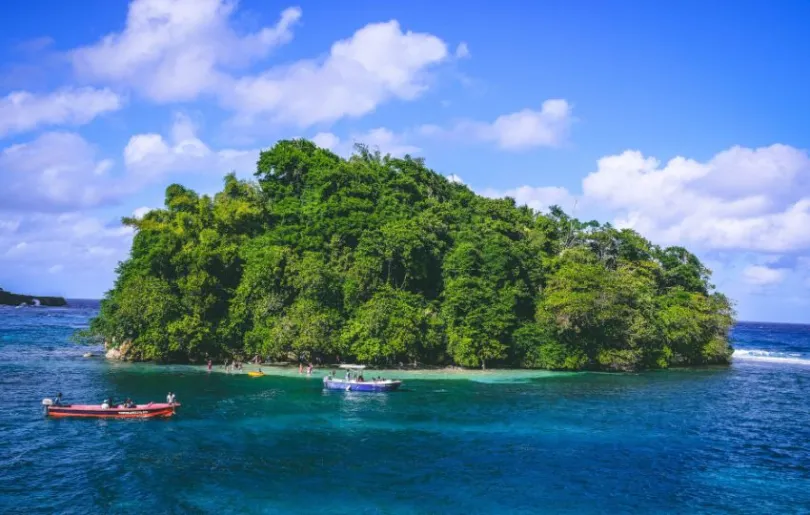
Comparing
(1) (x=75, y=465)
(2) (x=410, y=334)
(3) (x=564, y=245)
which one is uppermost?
(3) (x=564, y=245)

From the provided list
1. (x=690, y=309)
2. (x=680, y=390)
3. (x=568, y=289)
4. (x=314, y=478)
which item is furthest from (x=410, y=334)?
(x=690, y=309)

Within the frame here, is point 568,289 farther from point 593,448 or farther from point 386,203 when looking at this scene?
point 593,448

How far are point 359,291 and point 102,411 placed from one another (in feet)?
104

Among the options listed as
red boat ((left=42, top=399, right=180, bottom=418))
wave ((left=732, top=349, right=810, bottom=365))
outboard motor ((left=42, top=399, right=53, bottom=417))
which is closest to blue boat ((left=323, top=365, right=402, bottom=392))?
red boat ((left=42, top=399, right=180, bottom=418))

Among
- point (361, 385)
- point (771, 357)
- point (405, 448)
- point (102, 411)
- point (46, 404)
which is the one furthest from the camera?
point (771, 357)

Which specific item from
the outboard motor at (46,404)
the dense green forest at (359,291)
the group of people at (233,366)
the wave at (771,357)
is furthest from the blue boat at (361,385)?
the wave at (771,357)

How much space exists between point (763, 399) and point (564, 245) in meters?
36.7

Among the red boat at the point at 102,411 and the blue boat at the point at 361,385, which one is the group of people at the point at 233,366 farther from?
the red boat at the point at 102,411

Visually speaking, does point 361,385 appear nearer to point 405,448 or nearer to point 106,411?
point 405,448

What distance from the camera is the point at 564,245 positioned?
296ft

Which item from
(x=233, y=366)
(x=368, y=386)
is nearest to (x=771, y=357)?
(x=368, y=386)

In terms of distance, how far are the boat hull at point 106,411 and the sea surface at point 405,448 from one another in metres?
0.74

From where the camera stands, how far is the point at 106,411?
4275 centimetres

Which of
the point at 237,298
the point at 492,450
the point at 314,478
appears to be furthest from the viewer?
the point at 237,298
